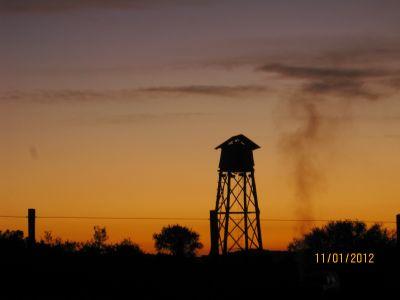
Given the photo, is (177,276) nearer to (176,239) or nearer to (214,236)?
(214,236)

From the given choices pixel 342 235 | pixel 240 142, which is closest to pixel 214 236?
pixel 240 142

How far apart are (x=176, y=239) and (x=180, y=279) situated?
7586cm

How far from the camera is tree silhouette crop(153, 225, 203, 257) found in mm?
135625

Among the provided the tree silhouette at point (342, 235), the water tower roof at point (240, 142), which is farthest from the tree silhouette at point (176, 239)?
the water tower roof at point (240, 142)

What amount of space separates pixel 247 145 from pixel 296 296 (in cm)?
2135

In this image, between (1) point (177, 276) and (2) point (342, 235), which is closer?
(1) point (177, 276)

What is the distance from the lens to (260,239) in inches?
→ 3091

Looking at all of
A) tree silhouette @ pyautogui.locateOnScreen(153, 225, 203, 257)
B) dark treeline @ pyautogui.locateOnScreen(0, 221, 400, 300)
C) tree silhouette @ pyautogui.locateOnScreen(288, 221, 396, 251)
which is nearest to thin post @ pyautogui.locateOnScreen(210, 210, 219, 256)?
dark treeline @ pyautogui.locateOnScreen(0, 221, 400, 300)

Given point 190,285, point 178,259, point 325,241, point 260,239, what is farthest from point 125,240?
point 190,285

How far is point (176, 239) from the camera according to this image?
137125 mm
